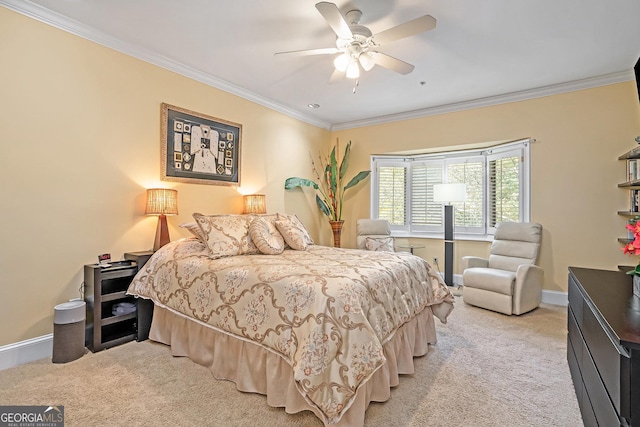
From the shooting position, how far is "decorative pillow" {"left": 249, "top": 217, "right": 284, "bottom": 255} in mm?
2949

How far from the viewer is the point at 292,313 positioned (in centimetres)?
181

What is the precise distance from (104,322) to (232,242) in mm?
1228

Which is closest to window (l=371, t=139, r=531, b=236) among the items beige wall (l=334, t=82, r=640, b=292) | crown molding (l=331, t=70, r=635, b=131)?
beige wall (l=334, t=82, r=640, b=292)

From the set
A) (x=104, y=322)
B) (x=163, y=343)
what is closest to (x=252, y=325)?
(x=163, y=343)

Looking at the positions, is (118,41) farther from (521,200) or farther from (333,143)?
(521,200)

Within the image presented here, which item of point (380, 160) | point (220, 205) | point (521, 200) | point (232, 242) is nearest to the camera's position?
point (232, 242)

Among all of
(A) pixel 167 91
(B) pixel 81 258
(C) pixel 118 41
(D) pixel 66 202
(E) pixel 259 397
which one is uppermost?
(C) pixel 118 41

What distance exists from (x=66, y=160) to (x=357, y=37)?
261 cm

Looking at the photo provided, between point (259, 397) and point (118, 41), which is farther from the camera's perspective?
point (118, 41)

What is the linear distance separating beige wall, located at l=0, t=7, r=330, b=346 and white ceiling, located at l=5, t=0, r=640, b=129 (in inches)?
9.6

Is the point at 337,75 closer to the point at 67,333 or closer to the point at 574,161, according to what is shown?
the point at 67,333

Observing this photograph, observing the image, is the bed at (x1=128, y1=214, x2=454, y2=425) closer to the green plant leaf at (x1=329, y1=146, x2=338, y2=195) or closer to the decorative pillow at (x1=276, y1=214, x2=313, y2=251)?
the decorative pillow at (x1=276, y1=214, x2=313, y2=251)

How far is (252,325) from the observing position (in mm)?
1985

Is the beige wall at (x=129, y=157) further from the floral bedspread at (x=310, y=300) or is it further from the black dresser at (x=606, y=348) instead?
the black dresser at (x=606, y=348)
